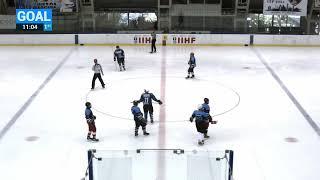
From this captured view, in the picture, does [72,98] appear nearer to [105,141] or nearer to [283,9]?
[105,141]

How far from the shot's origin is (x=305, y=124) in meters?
11.4

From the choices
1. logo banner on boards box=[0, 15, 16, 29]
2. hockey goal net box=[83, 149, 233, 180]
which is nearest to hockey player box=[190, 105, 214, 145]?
hockey goal net box=[83, 149, 233, 180]

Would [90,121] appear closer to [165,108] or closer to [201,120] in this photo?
[201,120]

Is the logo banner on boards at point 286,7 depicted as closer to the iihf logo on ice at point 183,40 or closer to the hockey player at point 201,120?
the iihf logo on ice at point 183,40

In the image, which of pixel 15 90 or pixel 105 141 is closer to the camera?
pixel 105 141

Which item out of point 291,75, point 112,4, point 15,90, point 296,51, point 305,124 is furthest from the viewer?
point 112,4

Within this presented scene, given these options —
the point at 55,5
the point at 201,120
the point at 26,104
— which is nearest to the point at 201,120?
the point at 201,120

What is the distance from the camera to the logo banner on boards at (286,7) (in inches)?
898

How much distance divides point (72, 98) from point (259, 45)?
1115cm

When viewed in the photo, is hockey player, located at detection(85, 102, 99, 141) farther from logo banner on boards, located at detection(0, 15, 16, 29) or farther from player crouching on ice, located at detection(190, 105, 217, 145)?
logo banner on boards, located at detection(0, 15, 16, 29)

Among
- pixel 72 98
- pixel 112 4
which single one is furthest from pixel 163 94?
pixel 112 4

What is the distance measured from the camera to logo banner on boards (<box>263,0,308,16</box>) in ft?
74.8

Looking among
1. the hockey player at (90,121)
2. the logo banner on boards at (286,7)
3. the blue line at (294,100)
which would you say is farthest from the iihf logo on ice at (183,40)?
the hockey player at (90,121)
